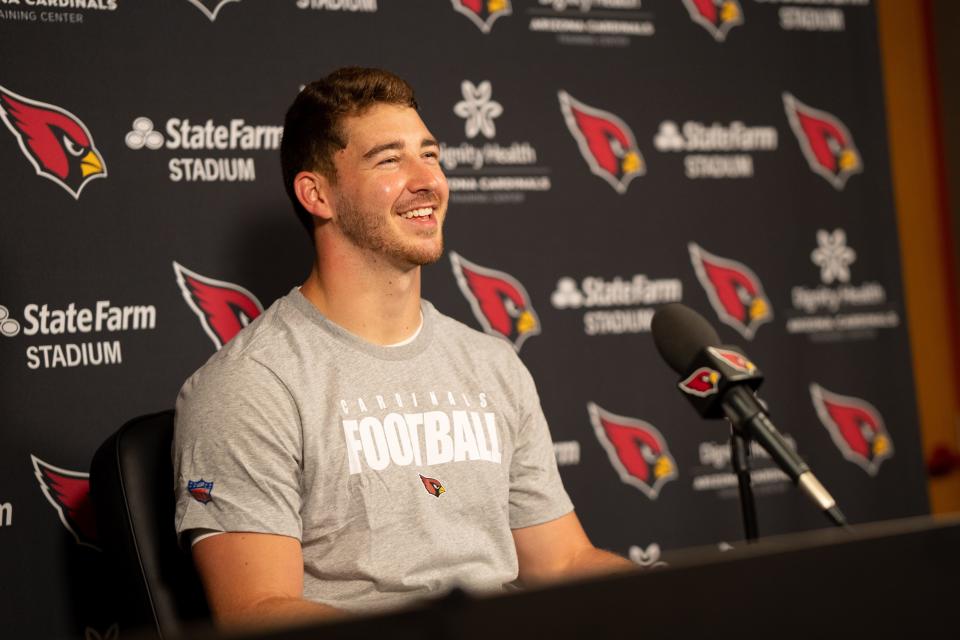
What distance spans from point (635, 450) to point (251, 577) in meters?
1.40

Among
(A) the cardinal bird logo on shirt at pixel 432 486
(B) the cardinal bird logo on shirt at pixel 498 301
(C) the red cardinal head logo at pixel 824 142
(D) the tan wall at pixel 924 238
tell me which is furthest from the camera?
(D) the tan wall at pixel 924 238

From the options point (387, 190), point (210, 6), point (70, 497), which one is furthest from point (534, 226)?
point (70, 497)

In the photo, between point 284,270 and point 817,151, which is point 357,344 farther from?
point 817,151

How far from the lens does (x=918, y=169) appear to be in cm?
335

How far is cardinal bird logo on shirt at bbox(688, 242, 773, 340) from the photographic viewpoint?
2896 mm

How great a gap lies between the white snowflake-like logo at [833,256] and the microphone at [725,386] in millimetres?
1457

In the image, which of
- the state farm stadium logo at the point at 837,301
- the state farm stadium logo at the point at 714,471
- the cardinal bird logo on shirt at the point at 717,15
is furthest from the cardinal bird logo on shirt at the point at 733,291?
the cardinal bird logo on shirt at the point at 717,15

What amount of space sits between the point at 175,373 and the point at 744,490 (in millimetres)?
1314

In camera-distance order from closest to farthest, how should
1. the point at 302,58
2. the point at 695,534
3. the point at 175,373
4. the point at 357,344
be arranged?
the point at 357,344 → the point at 175,373 → the point at 302,58 → the point at 695,534

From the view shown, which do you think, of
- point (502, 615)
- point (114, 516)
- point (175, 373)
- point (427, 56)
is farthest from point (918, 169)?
point (502, 615)

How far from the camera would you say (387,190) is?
80.8 inches

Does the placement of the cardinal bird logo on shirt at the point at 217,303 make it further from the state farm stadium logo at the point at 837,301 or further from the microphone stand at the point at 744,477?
the state farm stadium logo at the point at 837,301

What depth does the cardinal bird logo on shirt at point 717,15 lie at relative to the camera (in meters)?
2.97

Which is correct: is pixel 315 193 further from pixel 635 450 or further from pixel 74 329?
pixel 635 450
